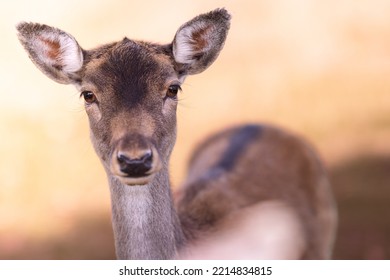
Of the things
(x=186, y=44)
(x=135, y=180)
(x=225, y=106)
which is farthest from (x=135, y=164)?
(x=225, y=106)

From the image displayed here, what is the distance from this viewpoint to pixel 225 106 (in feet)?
29.3

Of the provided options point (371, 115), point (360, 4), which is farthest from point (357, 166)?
point (360, 4)

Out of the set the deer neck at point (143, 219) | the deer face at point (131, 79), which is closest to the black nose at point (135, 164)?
the deer face at point (131, 79)

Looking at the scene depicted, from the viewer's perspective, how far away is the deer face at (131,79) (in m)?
4.09

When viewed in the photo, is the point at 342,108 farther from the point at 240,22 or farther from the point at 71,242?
the point at 71,242

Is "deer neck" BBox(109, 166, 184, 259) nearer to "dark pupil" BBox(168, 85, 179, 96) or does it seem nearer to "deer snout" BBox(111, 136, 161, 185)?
"deer snout" BBox(111, 136, 161, 185)

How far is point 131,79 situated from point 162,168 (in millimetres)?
583

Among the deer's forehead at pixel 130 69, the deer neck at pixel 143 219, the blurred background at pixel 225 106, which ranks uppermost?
the blurred background at pixel 225 106

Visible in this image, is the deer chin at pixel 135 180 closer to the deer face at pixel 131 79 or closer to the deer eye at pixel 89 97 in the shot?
the deer face at pixel 131 79

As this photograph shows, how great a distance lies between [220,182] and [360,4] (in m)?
3.70

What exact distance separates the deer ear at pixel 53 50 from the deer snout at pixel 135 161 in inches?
29.9

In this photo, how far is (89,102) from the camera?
14.5 feet

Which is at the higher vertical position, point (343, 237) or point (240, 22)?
point (240, 22)

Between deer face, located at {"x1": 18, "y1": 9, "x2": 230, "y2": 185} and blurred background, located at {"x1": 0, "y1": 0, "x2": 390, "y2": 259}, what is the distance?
3073mm
